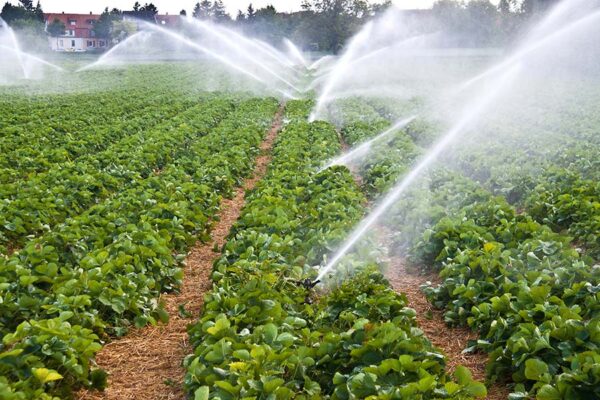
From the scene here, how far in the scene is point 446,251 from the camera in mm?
6664

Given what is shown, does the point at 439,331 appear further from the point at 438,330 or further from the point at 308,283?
the point at 308,283

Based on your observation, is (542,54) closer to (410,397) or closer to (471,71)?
(471,71)

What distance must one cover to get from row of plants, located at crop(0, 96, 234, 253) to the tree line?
122 feet

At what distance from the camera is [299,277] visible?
5.96 meters

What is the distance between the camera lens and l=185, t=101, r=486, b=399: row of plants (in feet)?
12.3

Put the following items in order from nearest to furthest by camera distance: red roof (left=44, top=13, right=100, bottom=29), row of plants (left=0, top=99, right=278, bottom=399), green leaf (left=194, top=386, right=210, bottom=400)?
green leaf (left=194, top=386, right=210, bottom=400)
row of plants (left=0, top=99, right=278, bottom=399)
red roof (left=44, top=13, right=100, bottom=29)

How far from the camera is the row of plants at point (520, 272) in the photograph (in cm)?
417

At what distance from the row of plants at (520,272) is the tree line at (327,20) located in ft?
129

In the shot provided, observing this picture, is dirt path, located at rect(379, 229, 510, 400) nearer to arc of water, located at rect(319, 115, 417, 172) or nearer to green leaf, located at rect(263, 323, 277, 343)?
green leaf, located at rect(263, 323, 277, 343)

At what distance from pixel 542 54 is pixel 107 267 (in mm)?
46791

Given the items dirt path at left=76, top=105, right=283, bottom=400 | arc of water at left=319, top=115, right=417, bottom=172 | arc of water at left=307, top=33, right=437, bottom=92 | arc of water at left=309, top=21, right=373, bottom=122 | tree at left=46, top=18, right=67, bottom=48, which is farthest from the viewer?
tree at left=46, top=18, right=67, bottom=48

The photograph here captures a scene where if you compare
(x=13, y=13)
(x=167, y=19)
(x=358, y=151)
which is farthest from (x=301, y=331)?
(x=167, y=19)

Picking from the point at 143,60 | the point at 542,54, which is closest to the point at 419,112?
the point at 542,54

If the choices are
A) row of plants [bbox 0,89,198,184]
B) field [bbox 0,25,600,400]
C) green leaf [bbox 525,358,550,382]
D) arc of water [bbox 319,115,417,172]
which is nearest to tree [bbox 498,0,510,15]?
row of plants [bbox 0,89,198,184]
